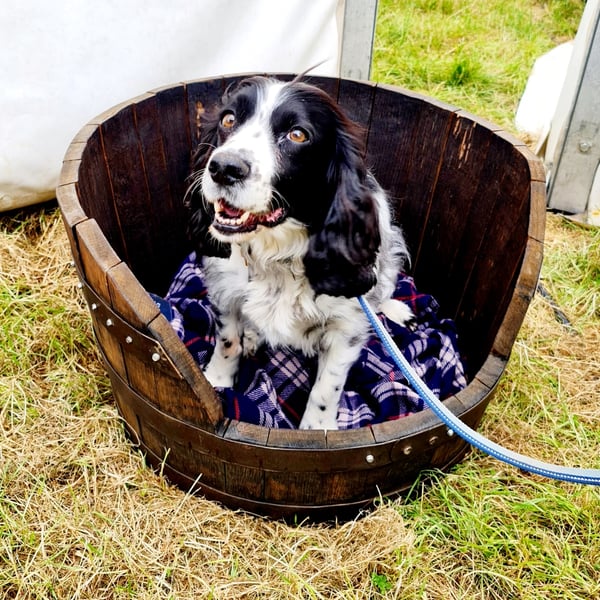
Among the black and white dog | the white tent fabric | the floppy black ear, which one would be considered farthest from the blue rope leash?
the white tent fabric

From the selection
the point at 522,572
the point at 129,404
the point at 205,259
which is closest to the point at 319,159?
the point at 205,259

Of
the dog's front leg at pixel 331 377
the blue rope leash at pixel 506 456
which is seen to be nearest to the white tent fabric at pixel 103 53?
the dog's front leg at pixel 331 377

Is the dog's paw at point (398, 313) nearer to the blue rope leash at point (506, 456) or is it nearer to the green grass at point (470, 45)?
the blue rope leash at point (506, 456)

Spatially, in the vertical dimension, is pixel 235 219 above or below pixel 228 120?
below

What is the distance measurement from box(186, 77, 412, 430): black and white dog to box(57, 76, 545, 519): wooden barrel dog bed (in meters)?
0.42

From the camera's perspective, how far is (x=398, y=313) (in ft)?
9.80

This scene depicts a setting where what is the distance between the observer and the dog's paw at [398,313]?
2977 millimetres

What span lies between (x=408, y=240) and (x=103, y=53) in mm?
1928

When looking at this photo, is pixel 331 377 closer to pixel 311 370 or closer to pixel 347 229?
pixel 311 370

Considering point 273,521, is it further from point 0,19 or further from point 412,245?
point 0,19

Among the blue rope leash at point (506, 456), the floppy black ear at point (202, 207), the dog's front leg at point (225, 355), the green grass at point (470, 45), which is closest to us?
the blue rope leash at point (506, 456)

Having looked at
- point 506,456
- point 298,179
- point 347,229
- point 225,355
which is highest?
point 298,179

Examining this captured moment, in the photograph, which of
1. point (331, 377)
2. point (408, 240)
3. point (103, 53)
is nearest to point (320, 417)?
point (331, 377)

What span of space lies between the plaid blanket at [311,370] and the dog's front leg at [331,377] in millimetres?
107
